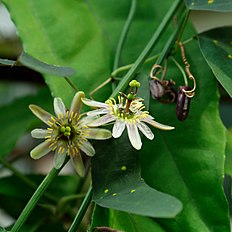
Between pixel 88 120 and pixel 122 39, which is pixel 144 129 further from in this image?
pixel 122 39

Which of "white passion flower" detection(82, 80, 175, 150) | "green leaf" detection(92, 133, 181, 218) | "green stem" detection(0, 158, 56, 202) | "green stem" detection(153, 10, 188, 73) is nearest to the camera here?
"green leaf" detection(92, 133, 181, 218)

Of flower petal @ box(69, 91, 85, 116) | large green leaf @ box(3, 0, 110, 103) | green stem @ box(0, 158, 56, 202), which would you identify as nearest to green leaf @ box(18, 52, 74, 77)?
flower petal @ box(69, 91, 85, 116)

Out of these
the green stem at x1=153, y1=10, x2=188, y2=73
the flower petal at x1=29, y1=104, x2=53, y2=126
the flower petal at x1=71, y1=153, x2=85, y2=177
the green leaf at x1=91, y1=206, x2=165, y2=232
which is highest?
the green stem at x1=153, y1=10, x2=188, y2=73

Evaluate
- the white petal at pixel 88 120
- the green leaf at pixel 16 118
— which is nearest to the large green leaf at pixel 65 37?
the white petal at pixel 88 120

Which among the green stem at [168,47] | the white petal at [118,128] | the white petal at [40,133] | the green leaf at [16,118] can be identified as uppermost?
the green stem at [168,47]

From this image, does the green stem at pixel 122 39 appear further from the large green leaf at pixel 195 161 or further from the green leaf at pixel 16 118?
the green leaf at pixel 16 118

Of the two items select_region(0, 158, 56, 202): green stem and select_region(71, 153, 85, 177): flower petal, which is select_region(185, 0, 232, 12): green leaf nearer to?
select_region(71, 153, 85, 177): flower petal

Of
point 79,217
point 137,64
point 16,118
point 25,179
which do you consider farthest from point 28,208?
point 16,118
